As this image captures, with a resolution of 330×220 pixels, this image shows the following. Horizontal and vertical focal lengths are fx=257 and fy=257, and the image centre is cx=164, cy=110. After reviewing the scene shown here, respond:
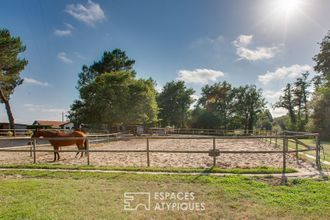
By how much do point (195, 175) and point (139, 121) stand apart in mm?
27331

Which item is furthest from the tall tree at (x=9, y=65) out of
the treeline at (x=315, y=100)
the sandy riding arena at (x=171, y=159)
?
the treeline at (x=315, y=100)

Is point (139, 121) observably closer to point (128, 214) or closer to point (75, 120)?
point (75, 120)

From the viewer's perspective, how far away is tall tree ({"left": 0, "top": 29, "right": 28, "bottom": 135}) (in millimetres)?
24562

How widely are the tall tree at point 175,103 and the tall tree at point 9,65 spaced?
32966 millimetres

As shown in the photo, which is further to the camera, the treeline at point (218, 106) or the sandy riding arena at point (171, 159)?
the treeline at point (218, 106)

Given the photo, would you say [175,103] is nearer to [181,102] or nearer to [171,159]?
[181,102]

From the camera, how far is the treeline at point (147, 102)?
105 feet

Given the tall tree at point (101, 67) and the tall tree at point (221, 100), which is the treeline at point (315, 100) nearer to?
the tall tree at point (221, 100)

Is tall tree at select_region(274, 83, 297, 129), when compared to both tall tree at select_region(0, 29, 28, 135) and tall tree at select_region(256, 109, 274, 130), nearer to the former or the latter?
tall tree at select_region(256, 109, 274, 130)

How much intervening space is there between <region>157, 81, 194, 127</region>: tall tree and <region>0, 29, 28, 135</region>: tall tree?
32966 millimetres

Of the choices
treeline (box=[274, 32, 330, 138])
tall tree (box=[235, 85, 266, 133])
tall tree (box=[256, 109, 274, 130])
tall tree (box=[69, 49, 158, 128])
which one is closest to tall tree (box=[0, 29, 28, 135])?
tall tree (box=[69, 49, 158, 128])

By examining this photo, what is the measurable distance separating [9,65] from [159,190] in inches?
1054

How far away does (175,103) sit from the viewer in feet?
191

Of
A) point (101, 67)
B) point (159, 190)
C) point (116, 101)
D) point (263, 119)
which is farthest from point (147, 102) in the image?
point (263, 119)
